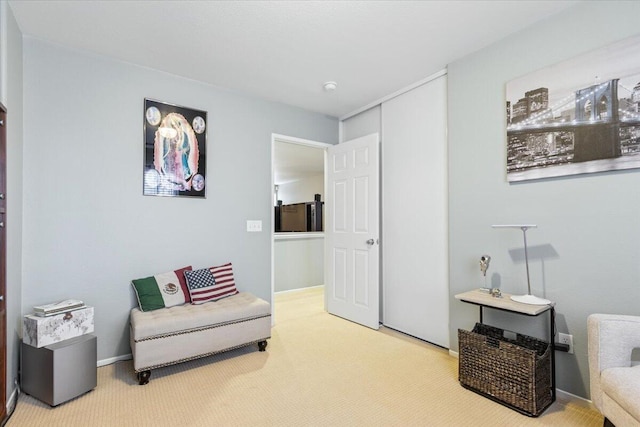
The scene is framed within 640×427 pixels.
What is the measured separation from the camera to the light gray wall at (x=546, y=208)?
74.5 inches

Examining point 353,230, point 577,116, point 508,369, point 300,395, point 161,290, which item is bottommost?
point 300,395

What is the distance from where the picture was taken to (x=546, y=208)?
2.19 metres

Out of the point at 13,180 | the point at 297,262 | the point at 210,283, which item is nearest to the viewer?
the point at 13,180

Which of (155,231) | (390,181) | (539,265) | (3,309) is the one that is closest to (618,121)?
(539,265)

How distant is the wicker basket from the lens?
1896mm

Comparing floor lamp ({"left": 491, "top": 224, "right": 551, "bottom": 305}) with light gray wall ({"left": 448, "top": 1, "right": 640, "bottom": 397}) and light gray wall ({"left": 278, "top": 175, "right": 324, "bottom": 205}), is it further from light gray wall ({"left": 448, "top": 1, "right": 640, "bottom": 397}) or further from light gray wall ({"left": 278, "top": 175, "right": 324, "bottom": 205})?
light gray wall ({"left": 278, "top": 175, "right": 324, "bottom": 205})

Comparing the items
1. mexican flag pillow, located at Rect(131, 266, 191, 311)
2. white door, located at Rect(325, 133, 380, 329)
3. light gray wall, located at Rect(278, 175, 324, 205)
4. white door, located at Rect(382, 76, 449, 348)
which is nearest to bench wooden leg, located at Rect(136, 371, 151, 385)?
mexican flag pillow, located at Rect(131, 266, 191, 311)

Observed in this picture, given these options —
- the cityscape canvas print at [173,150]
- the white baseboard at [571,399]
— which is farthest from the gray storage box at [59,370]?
the white baseboard at [571,399]

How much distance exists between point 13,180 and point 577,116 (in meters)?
3.58

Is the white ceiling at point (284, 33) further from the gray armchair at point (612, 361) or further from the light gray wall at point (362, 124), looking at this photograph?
the gray armchair at point (612, 361)

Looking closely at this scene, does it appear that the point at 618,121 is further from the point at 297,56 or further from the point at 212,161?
the point at 212,161

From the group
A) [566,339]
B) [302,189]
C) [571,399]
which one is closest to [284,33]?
[566,339]

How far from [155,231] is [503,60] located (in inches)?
123

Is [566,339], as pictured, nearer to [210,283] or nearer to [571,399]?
[571,399]
